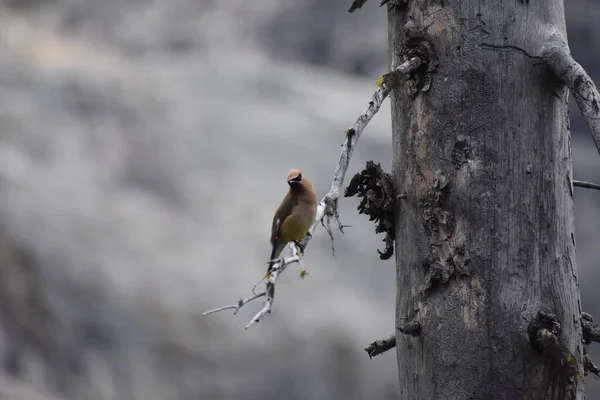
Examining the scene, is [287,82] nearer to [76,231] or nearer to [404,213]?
[76,231]

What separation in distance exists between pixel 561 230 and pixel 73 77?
33.7ft

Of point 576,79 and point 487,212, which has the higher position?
point 576,79

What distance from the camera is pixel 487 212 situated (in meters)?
2.40

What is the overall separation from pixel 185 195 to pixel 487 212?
8.96 metres

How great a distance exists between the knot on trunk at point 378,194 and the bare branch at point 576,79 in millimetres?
647

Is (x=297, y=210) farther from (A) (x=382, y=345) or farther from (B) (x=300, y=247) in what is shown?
(B) (x=300, y=247)

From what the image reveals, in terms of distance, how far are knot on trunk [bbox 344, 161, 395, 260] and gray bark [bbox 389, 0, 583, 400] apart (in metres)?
0.10

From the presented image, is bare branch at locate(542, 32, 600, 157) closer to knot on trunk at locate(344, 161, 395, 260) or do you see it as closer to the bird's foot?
knot on trunk at locate(344, 161, 395, 260)

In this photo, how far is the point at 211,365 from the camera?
33.2ft

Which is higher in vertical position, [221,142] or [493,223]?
[221,142]

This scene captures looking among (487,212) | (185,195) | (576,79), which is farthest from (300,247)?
(185,195)

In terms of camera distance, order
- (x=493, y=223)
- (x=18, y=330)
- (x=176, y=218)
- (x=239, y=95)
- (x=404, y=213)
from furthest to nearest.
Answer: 1. (x=239, y=95)
2. (x=176, y=218)
3. (x=18, y=330)
4. (x=404, y=213)
5. (x=493, y=223)

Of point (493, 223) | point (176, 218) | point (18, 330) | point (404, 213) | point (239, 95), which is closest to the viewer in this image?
point (493, 223)

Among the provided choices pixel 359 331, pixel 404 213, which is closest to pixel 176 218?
pixel 359 331
